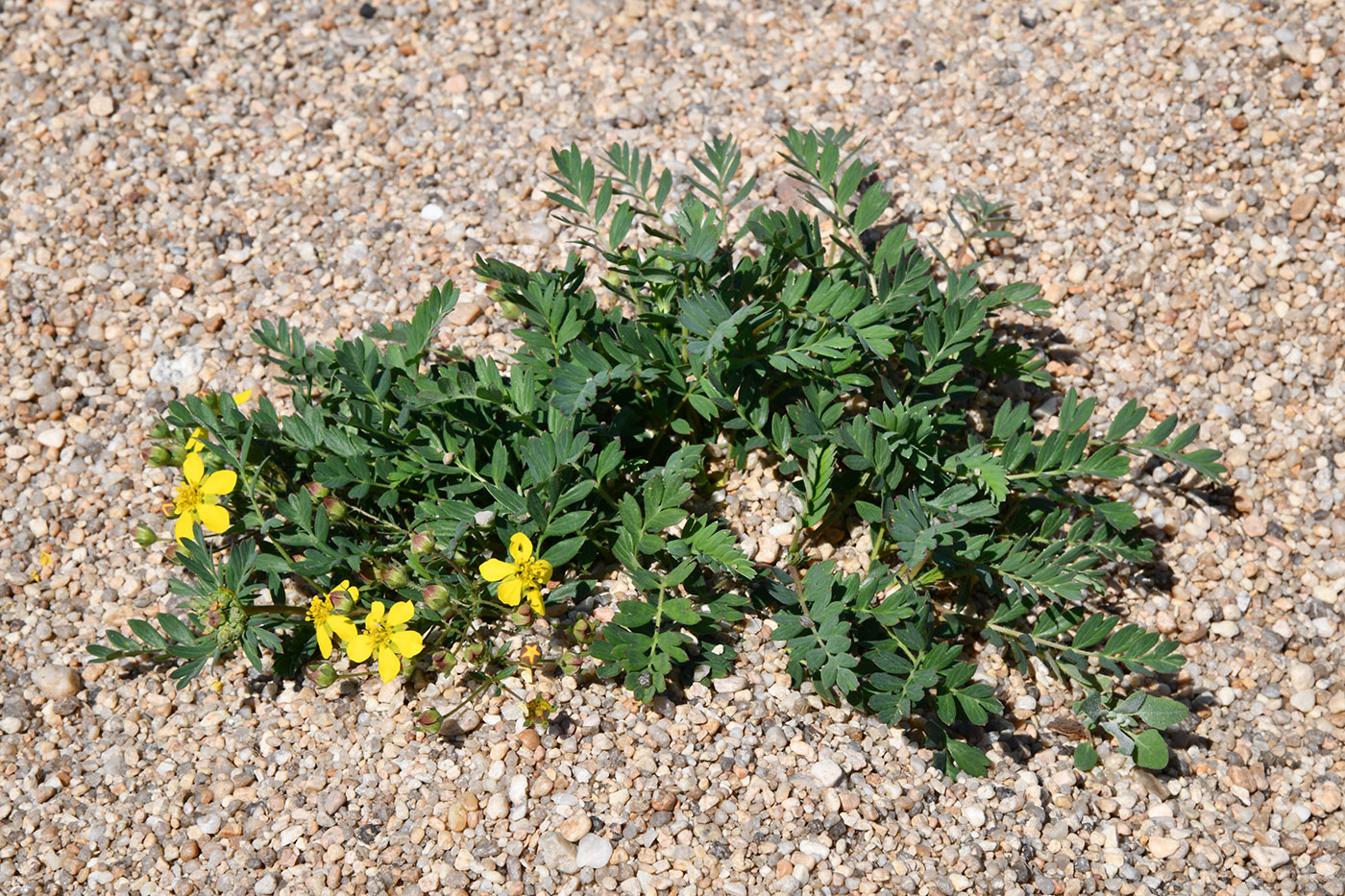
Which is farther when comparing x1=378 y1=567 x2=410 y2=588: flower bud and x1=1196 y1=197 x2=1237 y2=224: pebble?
x1=1196 y1=197 x2=1237 y2=224: pebble

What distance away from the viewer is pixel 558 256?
332cm

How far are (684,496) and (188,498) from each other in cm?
117

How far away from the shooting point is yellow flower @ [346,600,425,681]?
96.0 inches

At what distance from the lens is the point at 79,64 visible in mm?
3816

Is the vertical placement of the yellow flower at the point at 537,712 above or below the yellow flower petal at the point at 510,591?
below

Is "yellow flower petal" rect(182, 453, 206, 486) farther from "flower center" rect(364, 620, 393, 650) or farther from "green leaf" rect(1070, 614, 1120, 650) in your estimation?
"green leaf" rect(1070, 614, 1120, 650)

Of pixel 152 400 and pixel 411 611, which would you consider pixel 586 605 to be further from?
pixel 152 400

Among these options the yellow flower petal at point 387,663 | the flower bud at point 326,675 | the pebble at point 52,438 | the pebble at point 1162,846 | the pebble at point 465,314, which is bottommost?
the pebble at point 1162,846

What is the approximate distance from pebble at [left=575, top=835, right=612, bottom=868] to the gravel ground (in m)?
0.01

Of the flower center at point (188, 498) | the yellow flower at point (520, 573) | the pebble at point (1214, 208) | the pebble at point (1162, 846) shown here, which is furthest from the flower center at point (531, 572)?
the pebble at point (1214, 208)

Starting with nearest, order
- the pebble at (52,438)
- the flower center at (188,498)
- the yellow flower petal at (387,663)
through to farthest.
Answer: the yellow flower petal at (387,663), the flower center at (188,498), the pebble at (52,438)

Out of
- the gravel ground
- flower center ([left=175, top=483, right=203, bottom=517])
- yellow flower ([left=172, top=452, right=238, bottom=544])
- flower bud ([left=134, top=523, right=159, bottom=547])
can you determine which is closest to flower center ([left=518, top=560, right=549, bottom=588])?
the gravel ground

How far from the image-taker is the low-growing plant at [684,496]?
247cm

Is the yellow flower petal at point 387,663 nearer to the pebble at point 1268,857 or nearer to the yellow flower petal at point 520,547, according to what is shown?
the yellow flower petal at point 520,547
